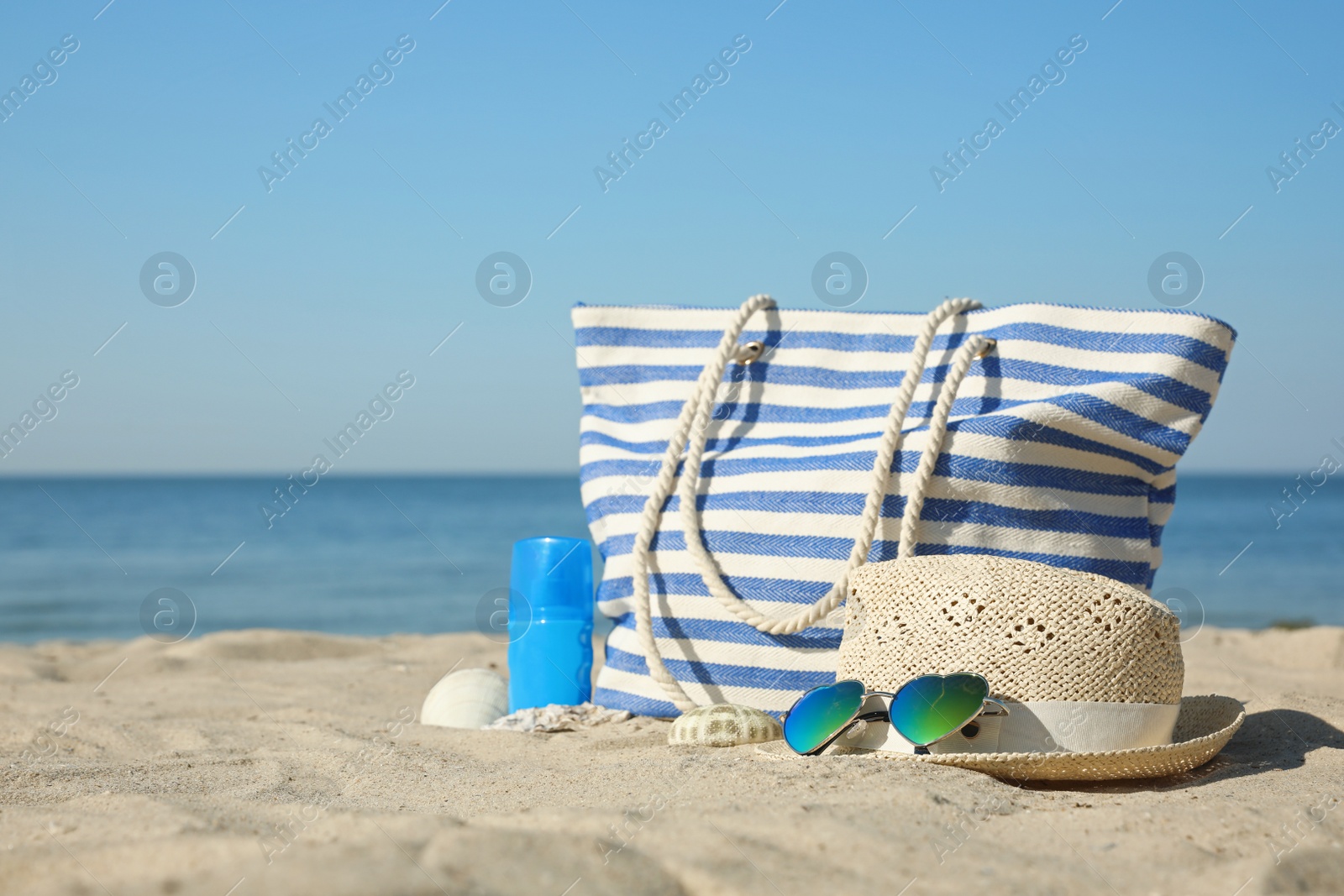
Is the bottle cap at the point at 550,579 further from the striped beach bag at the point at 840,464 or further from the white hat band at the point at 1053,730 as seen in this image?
the white hat band at the point at 1053,730

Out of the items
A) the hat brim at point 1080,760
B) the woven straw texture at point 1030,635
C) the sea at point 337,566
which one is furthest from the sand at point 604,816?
the sea at point 337,566

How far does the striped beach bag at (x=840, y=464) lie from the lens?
2.44 metres

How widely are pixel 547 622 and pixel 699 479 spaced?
2.29 ft

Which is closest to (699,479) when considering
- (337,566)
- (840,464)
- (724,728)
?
(840,464)

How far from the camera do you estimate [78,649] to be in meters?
4.74

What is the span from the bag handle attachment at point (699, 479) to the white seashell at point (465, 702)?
62 cm

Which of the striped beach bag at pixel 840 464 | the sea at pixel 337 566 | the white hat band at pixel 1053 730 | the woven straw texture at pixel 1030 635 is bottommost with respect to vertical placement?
the sea at pixel 337 566

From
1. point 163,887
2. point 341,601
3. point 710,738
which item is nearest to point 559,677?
point 710,738

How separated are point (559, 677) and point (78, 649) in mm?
3124

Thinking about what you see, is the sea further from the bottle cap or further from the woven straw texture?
the woven straw texture

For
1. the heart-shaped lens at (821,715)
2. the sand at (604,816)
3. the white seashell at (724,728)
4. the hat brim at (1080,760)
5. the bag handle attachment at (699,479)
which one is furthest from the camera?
the bag handle attachment at (699,479)

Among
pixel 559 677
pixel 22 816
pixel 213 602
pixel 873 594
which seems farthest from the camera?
pixel 213 602

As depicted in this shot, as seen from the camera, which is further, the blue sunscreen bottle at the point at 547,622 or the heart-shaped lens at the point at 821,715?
the blue sunscreen bottle at the point at 547,622

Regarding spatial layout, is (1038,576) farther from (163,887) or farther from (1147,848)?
(163,887)
